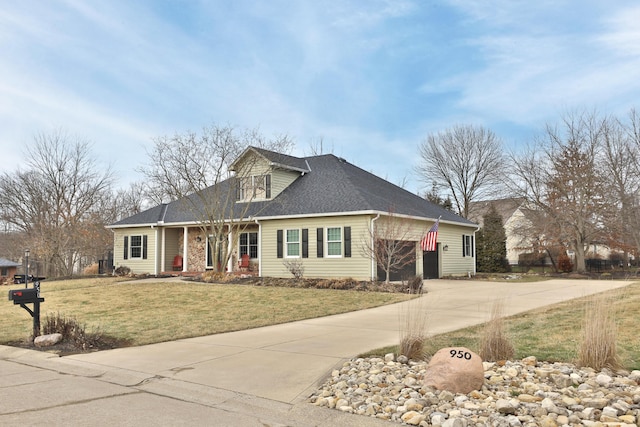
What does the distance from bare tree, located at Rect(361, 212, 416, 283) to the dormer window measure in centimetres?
682

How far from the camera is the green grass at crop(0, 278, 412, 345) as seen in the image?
10719mm

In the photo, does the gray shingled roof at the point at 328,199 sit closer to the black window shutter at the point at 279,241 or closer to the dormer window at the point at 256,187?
the dormer window at the point at 256,187

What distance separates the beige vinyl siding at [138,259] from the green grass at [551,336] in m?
22.1

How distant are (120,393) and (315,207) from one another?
17427 millimetres

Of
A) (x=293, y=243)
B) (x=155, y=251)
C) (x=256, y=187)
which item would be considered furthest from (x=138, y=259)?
(x=293, y=243)

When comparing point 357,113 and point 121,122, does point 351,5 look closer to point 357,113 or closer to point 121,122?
point 357,113

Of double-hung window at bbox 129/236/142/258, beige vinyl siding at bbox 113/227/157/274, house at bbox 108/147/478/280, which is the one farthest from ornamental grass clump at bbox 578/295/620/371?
double-hung window at bbox 129/236/142/258

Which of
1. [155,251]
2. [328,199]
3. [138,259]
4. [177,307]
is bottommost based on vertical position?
[177,307]

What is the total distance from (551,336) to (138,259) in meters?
25.1

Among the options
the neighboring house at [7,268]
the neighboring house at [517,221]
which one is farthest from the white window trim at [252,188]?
the neighboring house at [7,268]

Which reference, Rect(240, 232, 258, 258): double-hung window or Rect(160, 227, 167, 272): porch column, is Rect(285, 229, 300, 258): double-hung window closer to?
Rect(240, 232, 258, 258): double-hung window

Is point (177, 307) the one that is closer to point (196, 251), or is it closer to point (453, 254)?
point (196, 251)

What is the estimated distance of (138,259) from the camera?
29000mm

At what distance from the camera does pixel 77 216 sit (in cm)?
3616
